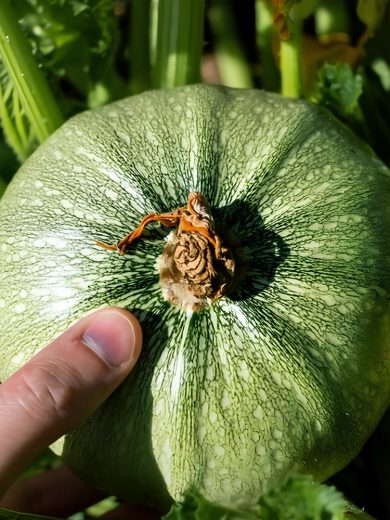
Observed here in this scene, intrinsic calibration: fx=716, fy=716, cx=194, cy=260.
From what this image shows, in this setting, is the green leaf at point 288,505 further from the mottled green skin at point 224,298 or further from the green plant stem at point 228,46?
the green plant stem at point 228,46

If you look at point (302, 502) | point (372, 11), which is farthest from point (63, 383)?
point (372, 11)

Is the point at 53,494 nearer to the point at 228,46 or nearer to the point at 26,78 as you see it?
the point at 26,78

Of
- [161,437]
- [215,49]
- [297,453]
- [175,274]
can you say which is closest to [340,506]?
[297,453]

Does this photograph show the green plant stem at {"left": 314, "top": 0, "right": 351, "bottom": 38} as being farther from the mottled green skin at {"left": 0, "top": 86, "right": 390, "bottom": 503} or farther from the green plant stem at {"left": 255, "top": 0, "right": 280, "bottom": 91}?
the mottled green skin at {"left": 0, "top": 86, "right": 390, "bottom": 503}

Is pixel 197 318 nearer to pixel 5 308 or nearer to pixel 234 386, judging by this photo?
pixel 234 386

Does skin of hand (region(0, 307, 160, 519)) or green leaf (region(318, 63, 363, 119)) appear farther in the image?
green leaf (region(318, 63, 363, 119))

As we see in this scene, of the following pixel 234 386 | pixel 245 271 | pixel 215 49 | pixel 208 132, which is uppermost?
pixel 215 49

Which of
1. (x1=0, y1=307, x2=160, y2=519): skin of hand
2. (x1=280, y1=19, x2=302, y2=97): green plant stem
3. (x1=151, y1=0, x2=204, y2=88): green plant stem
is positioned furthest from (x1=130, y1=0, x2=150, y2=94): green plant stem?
(x1=0, y1=307, x2=160, y2=519): skin of hand
